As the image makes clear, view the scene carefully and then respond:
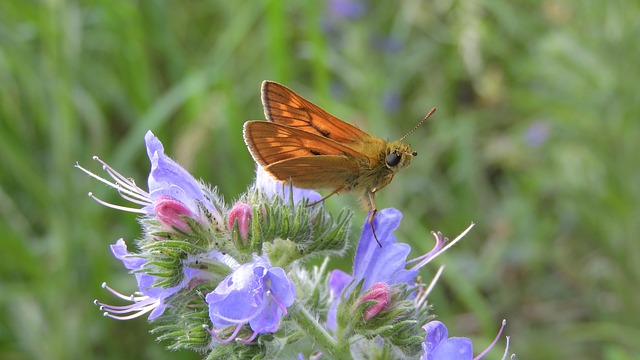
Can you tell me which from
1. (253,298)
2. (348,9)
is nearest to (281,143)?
(253,298)

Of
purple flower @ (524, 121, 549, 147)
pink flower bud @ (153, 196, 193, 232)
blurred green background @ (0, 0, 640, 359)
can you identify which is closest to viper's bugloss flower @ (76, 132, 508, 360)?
pink flower bud @ (153, 196, 193, 232)

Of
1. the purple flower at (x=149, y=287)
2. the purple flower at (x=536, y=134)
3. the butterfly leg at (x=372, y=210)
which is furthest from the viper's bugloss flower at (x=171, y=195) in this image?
the purple flower at (x=536, y=134)

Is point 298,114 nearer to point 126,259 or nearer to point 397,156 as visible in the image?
point 397,156

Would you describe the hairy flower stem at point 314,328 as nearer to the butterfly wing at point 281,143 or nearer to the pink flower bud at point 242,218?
the pink flower bud at point 242,218

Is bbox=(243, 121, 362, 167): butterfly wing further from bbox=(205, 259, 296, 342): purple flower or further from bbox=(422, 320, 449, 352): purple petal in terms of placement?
bbox=(422, 320, 449, 352): purple petal

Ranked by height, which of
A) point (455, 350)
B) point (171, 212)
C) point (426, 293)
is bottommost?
point (455, 350)

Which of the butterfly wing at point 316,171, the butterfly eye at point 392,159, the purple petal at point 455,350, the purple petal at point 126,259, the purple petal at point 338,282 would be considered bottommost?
the purple petal at point 455,350
